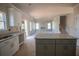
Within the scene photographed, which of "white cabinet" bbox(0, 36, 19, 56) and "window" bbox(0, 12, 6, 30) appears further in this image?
"window" bbox(0, 12, 6, 30)

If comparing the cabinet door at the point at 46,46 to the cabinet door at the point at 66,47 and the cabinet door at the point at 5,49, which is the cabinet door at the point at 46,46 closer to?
the cabinet door at the point at 66,47

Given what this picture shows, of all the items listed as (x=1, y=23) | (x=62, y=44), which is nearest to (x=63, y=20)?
(x=1, y=23)

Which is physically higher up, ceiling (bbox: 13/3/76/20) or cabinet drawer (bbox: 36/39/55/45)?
ceiling (bbox: 13/3/76/20)

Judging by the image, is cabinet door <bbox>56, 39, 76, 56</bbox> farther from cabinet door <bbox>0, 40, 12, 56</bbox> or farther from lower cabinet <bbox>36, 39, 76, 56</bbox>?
cabinet door <bbox>0, 40, 12, 56</bbox>

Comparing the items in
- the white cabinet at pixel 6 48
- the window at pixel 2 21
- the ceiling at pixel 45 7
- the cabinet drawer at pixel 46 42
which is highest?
the ceiling at pixel 45 7

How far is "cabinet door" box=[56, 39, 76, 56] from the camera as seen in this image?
3340mm

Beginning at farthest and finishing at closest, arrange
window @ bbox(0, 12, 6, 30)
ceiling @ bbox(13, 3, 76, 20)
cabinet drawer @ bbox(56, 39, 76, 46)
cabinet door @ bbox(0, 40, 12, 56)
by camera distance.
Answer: ceiling @ bbox(13, 3, 76, 20), window @ bbox(0, 12, 6, 30), cabinet drawer @ bbox(56, 39, 76, 46), cabinet door @ bbox(0, 40, 12, 56)

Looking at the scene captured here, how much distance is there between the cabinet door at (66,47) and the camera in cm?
334

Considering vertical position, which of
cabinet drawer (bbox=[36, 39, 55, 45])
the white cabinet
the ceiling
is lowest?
the white cabinet

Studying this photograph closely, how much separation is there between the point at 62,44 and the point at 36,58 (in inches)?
93.6

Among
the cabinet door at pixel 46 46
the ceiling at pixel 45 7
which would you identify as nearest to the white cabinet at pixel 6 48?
the cabinet door at pixel 46 46

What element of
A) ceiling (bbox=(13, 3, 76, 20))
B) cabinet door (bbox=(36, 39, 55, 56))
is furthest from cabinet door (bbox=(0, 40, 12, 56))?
ceiling (bbox=(13, 3, 76, 20))

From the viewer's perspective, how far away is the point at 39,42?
11.2 ft

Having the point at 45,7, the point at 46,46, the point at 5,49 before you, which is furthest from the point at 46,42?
the point at 45,7
